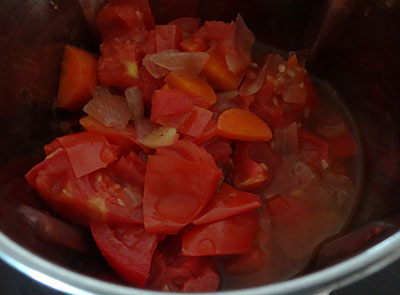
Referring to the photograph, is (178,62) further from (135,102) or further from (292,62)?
(292,62)

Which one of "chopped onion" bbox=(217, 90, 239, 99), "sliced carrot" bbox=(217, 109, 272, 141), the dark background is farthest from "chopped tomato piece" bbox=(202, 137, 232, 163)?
the dark background

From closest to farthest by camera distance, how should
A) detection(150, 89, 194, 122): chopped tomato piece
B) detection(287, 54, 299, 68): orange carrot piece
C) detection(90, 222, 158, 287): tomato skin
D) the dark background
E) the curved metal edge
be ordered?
the curved metal edge < detection(90, 222, 158, 287): tomato skin < detection(150, 89, 194, 122): chopped tomato piece < the dark background < detection(287, 54, 299, 68): orange carrot piece

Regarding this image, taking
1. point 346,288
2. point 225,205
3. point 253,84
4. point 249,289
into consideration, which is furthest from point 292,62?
point 249,289

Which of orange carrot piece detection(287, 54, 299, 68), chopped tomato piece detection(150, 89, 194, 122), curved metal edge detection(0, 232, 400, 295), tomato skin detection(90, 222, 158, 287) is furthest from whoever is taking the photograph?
orange carrot piece detection(287, 54, 299, 68)

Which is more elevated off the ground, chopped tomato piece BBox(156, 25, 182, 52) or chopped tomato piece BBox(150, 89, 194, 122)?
chopped tomato piece BBox(156, 25, 182, 52)

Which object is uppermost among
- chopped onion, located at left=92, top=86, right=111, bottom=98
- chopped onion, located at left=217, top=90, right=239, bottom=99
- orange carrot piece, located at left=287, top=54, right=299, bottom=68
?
chopped onion, located at left=92, top=86, right=111, bottom=98

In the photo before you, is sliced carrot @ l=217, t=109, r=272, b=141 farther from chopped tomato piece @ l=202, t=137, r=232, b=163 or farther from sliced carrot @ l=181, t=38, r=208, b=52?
sliced carrot @ l=181, t=38, r=208, b=52

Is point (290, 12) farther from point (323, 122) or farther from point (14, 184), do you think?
point (14, 184)
